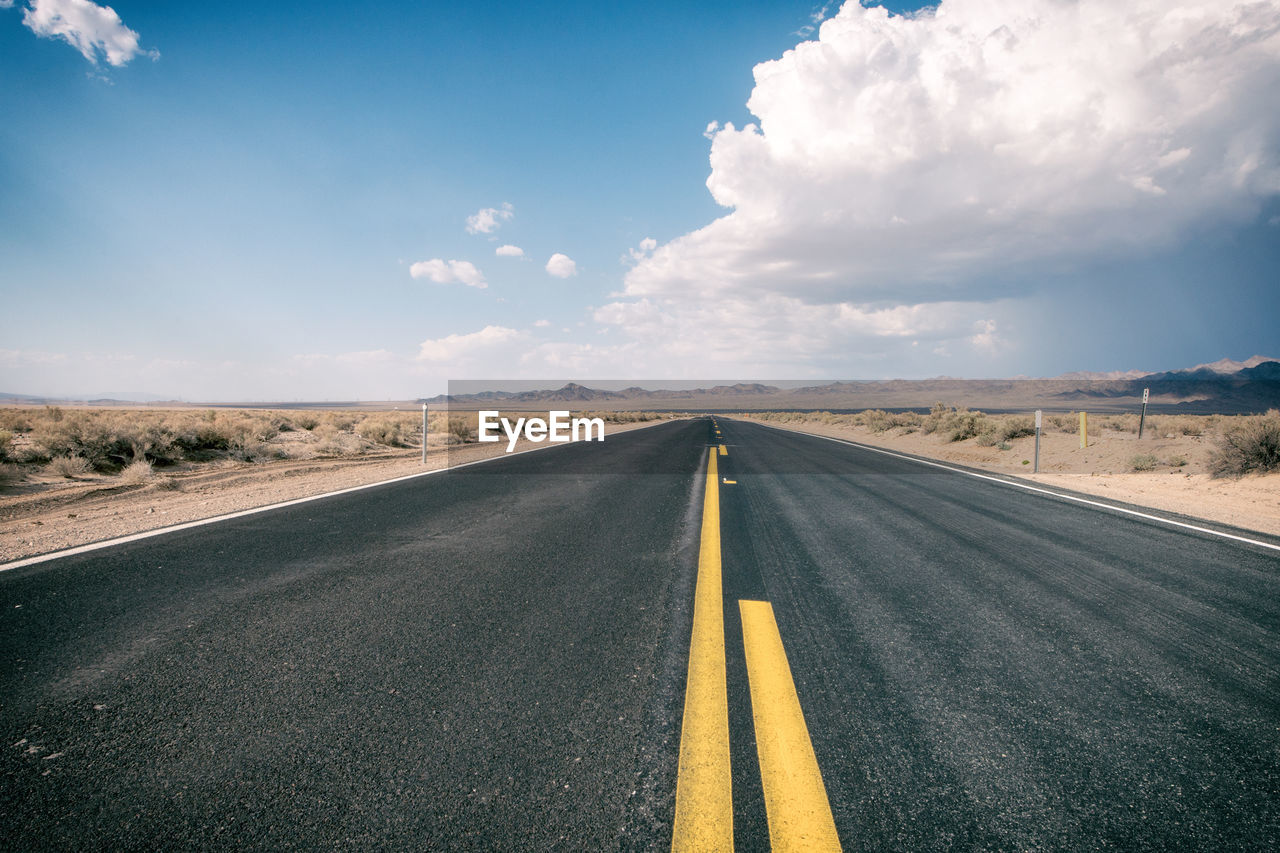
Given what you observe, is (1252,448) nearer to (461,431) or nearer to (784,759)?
(784,759)

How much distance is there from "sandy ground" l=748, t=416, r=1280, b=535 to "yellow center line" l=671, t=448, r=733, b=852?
690 cm

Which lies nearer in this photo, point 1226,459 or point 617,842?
point 617,842

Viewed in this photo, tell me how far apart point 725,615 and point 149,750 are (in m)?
2.50

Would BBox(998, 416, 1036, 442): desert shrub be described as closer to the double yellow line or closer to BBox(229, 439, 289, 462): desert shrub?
the double yellow line

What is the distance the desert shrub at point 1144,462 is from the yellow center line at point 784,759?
554 inches

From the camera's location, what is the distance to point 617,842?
4.84 ft

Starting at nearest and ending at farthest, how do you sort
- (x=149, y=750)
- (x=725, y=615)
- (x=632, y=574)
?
1. (x=149, y=750)
2. (x=725, y=615)
3. (x=632, y=574)

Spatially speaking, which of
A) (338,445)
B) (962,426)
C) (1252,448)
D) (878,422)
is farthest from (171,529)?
(878,422)

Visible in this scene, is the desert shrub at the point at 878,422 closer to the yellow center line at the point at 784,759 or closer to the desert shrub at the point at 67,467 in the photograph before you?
the yellow center line at the point at 784,759

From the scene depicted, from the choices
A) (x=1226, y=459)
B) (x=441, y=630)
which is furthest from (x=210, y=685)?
(x=1226, y=459)

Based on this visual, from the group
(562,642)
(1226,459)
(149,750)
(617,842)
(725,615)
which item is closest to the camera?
(617,842)

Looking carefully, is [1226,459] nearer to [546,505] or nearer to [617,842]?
[546,505]

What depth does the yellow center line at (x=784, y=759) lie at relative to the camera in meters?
1.50

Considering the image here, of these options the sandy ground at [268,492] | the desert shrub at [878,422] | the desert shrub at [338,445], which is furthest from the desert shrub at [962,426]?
the desert shrub at [338,445]
